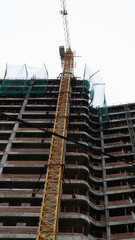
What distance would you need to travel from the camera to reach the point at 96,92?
2189 inches

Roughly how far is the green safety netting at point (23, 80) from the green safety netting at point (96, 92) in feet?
32.2

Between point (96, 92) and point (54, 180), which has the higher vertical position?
point (96, 92)

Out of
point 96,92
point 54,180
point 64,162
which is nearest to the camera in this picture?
point 54,180

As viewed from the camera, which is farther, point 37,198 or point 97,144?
point 97,144

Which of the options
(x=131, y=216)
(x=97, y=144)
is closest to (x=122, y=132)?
(x=97, y=144)

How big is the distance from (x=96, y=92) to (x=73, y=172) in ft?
69.2

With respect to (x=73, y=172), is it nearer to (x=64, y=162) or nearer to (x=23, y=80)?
(x=64, y=162)

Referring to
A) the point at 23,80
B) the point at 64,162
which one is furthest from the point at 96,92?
the point at 64,162

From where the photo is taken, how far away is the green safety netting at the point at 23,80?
5569 cm

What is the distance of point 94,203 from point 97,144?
562 inches

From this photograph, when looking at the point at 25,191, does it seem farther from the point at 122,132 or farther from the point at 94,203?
the point at 122,132

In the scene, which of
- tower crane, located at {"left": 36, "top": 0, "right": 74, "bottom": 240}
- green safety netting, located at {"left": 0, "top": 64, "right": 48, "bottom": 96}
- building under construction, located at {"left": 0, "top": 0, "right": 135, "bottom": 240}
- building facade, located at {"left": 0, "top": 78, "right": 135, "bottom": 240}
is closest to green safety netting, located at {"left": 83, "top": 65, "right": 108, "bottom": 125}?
building under construction, located at {"left": 0, "top": 0, "right": 135, "bottom": 240}

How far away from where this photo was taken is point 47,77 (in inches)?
2306

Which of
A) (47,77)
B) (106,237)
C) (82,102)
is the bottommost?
(106,237)
